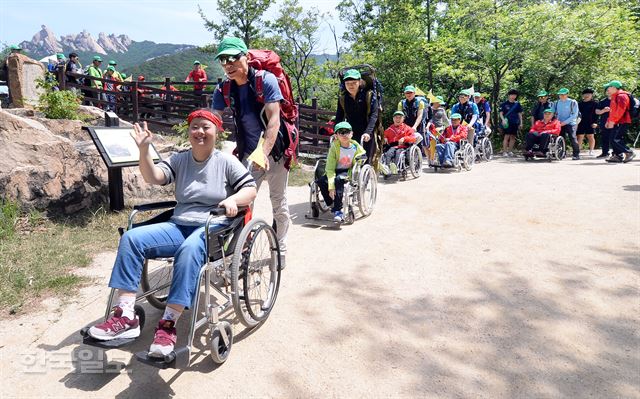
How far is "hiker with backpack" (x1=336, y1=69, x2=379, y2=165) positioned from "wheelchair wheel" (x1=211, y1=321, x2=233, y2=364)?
12.3 feet

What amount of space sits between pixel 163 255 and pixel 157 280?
47.4 inches

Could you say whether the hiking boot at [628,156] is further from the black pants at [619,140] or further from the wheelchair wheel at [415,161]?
the wheelchair wheel at [415,161]

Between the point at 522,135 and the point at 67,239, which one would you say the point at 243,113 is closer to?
the point at 67,239

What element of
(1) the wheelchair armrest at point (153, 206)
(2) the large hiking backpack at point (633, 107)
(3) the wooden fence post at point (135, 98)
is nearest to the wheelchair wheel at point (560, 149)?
(2) the large hiking backpack at point (633, 107)

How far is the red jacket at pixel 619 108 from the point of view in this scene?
29.6 ft

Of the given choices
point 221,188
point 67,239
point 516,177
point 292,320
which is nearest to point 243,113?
point 221,188

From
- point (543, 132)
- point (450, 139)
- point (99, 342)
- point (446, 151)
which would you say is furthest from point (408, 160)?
point (99, 342)

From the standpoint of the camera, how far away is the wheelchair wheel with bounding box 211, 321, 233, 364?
2232 mm

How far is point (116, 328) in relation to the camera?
6.96ft

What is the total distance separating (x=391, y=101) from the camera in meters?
15.1

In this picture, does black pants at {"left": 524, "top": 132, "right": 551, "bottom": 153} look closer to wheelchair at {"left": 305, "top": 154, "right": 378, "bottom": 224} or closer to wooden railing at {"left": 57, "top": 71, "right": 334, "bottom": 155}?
wooden railing at {"left": 57, "top": 71, "right": 334, "bottom": 155}

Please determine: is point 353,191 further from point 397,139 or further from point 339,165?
point 397,139

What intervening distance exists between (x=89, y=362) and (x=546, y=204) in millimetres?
5498

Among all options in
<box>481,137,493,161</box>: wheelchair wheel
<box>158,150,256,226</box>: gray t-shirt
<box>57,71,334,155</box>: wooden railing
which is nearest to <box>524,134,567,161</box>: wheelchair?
<box>481,137,493,161</box>: wheelchair wheel
